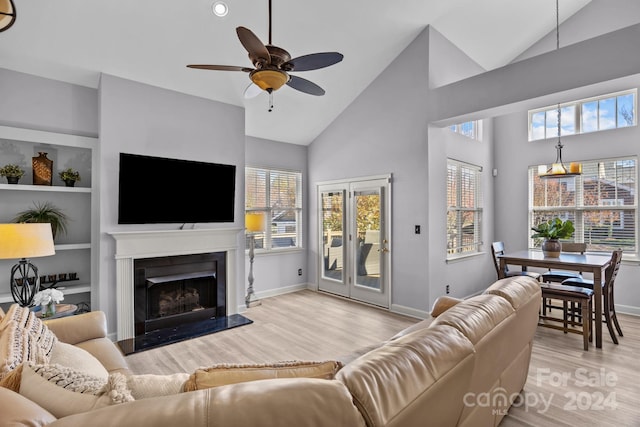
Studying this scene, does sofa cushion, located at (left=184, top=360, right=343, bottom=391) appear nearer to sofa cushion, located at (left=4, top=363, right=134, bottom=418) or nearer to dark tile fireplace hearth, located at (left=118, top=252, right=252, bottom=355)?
sofa cushion, located at (left=4, top=363, right=134, bottom=418)

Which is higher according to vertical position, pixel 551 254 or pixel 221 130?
pixel 221 130

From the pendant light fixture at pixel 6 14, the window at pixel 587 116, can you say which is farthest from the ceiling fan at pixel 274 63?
the window at pixel 587 116

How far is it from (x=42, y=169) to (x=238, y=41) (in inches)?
99.8

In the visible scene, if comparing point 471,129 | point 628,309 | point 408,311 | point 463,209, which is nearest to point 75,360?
point 408,311

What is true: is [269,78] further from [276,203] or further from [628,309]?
[628,309]

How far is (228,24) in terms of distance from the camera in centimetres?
347

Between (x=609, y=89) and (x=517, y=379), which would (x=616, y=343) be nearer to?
(x=517, y=379)

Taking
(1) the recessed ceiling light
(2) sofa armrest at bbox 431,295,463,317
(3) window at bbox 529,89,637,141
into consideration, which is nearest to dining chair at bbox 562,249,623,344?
(2) sofa armrest at bbox 431,295,463,317

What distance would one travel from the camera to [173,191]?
3969 millimetres

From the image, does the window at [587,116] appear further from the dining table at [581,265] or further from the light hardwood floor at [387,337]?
the light hardwood floor at [387,337]

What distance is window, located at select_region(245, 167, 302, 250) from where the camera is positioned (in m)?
5.46

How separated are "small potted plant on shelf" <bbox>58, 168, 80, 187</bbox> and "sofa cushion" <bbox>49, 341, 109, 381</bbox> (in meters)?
2.49

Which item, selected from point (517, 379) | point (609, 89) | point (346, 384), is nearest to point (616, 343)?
point (517, 379)

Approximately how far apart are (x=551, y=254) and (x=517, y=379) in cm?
228
